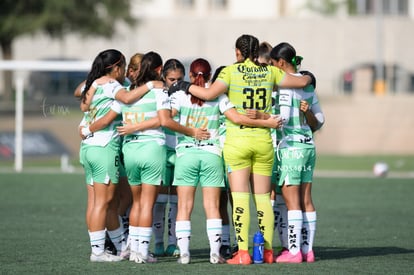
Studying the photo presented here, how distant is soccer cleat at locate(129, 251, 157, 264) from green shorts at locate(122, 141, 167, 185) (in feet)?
2.56

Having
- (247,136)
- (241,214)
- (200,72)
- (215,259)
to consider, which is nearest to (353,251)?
(241,214)

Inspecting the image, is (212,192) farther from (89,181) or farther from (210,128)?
(89,181)

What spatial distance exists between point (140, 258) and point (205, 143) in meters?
1.39

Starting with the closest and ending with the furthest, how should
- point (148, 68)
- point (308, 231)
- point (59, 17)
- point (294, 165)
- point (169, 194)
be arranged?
point (148, 68), point (294, 165), point (308, 231), point (169, 194), point (59, 17)

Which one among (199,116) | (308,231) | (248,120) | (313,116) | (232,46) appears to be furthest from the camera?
(232,46)

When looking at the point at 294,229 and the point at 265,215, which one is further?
the point at 294,229

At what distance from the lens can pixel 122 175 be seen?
11000mm

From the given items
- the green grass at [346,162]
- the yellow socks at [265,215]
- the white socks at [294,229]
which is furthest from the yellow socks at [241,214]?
the green grass at [346,162]

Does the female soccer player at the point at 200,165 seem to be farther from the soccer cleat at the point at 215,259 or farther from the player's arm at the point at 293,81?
the player's arm at the point at 293,81

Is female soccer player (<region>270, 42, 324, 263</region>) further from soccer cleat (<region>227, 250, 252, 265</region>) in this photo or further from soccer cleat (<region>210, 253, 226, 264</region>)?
soccer cleat (<region>210, 253, 226, 264</region>)

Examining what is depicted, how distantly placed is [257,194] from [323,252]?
5.43 feet

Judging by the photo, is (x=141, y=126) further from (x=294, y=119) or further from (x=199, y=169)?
(x=294, y=119)

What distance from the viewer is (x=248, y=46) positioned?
10.1m

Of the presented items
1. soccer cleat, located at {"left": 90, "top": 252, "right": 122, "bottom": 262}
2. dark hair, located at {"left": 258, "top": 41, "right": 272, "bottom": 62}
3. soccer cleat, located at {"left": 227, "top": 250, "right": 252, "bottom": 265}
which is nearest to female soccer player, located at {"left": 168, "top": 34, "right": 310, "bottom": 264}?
soccer cleat, located at {"left": 227, "top": 250, "right": 252, "bottom": 265}
